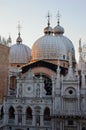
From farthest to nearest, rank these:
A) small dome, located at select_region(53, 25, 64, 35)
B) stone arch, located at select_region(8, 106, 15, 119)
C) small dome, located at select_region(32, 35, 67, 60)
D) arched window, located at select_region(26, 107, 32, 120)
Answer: small dome, located at select_region(53, 25, 64, 35)
small dome, located at select_region(32, 35, 67, 60)
stone arch, located at select_region(8, 106, 15, 119)
arched window, located at select_region(26, 107, 32, 120)

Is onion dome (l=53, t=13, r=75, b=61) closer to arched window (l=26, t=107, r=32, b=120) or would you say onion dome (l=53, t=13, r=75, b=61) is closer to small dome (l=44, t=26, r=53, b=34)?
small dome (l=44, t=26, r=53, b=34)

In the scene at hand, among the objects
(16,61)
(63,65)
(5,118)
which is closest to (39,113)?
(5,118)

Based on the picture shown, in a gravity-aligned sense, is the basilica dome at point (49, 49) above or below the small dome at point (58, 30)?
below

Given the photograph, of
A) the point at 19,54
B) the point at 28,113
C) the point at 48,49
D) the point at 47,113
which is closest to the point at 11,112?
the point at 28,113

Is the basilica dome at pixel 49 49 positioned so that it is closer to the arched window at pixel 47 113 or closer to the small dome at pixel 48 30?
the small dome at pixel 48 30

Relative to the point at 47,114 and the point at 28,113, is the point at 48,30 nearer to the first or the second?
the point at 28,113

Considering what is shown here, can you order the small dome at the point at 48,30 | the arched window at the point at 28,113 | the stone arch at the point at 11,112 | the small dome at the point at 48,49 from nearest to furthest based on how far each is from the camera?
the arched window at the point at 28,113
the stone arch at the point at 11,112
the small dome at the point at 48,49
the small dome at the point at 48,30

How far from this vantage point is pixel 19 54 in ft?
165

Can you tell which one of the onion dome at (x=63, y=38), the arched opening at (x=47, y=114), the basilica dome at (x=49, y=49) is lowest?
the arched opening at (x=47, y=114)

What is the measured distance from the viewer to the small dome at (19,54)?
49688 mm

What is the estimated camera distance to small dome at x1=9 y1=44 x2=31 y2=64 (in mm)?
49688

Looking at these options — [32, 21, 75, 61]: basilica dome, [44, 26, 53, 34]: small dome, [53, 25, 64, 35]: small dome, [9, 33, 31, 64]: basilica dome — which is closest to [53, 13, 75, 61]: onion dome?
[53, 25, 64, 35]: small dome

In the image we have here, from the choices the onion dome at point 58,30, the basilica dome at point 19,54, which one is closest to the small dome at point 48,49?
the basilica dome at point 19,54

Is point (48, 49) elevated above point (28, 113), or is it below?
above
